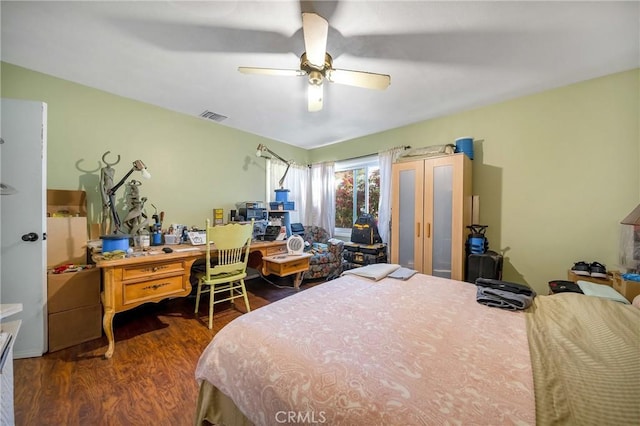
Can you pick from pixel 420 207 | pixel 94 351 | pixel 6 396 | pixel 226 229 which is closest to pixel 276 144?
pixel 226 229

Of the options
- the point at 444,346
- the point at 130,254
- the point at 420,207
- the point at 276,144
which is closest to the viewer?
the point at 444,346

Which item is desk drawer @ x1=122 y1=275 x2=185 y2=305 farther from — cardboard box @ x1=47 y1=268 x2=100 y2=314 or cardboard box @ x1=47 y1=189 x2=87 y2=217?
Result: cardboard box @ x1=47 y1=189 x2=87 y2=217

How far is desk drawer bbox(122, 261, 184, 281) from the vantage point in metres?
1.82

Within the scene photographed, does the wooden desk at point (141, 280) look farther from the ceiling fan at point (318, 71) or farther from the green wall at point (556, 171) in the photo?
the green wall at point (556, 171)

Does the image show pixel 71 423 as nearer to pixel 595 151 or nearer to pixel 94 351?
pixel 94 351

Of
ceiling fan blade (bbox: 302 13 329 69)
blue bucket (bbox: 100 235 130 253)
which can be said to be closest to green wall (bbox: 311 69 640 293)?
ceiling fan blade (bbox: 302 13 329 69)

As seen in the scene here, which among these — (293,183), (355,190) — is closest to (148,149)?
(293,183)

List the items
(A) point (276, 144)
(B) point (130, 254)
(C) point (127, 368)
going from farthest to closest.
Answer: (A) point (276, 144) < (B) point (130, 254) < (C) point (127, 368)

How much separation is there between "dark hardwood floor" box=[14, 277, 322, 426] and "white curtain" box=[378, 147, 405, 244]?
8.23 ft

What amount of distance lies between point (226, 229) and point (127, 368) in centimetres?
122

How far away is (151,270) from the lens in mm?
1938

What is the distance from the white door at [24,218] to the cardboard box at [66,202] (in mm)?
451

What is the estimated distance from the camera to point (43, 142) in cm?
172

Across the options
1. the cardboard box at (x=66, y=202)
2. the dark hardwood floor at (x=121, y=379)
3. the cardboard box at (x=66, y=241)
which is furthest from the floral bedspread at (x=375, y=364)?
the cardboard box at (x=66, y=202)
